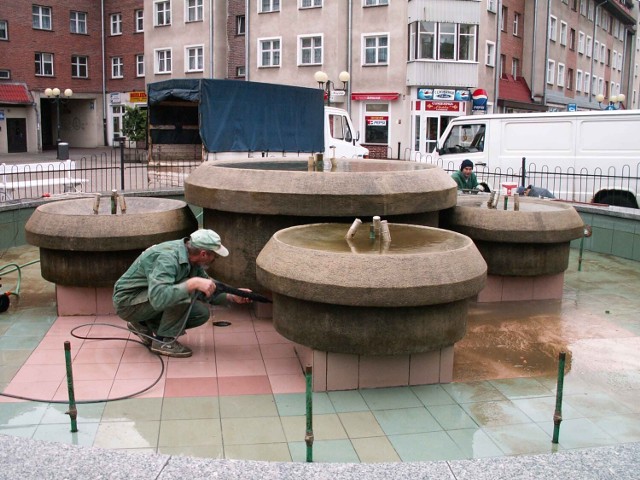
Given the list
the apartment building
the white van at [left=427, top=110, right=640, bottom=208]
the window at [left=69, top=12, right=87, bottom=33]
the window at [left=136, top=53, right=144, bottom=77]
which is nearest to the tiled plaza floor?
the white van at [left=427, top=110, right=640, bottom=208]

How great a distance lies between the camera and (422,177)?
765 centimetres

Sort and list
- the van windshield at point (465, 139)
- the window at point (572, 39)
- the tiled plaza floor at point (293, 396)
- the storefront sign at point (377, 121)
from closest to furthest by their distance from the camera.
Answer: the tiled plaza floor at point (293, 396)
the van windshield at point (465, 139)
the storefront sign at point (377, 121)
the window at point (572, 39)

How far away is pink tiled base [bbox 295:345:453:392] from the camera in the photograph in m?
5.83

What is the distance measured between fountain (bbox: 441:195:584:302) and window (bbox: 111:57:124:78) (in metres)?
46.4

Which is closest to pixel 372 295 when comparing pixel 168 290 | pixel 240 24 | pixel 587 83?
pixel 168 290

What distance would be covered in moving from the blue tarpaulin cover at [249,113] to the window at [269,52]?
55.5 feet

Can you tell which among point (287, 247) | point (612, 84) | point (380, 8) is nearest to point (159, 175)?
point (287, 247)

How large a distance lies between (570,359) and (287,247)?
293 cm

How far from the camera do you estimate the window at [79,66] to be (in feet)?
164

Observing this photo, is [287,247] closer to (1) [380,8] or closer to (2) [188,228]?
(2) [188,228]

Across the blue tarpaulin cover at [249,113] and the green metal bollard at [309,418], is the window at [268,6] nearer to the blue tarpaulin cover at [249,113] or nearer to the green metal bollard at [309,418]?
the blue tarpaulin cover at [249,113]

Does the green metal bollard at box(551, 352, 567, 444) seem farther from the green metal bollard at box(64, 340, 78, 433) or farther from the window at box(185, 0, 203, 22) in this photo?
the window at box(185, 0, 203, 22)

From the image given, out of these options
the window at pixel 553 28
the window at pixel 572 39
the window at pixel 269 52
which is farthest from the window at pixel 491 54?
the window at pixel 572 39

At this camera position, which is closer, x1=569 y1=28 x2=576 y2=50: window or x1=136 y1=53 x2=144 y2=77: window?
x1=569 y1=28 x2=576 y2=50: window
